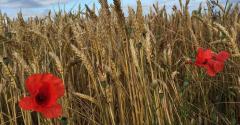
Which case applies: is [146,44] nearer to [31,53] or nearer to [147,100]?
[147,100]

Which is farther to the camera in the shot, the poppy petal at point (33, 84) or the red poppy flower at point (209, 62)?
the red poppy flower at point (209, 62)

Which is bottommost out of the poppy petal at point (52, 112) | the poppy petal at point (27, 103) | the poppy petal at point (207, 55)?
the poppy petal at point (52, 112)

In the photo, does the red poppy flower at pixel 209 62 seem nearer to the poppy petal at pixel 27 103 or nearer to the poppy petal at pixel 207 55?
the poppy petal at pixel 207 55

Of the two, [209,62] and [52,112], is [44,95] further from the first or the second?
[209,62]

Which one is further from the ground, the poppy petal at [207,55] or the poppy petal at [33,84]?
the poppy petal at [207,55]

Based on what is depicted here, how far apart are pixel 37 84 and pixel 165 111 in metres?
0.62

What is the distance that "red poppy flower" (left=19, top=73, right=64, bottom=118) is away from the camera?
3.59ft

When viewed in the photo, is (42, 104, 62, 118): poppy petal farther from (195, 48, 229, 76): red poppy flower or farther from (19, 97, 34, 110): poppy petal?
(195, 48, 229, 76): red poppy flower

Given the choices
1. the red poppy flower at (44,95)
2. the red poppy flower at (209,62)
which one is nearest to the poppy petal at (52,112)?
the red poppy flower at (44,95)

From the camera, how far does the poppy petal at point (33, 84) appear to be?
1.12m

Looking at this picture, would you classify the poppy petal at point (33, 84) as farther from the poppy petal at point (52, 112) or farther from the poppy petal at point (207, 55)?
the poppy petal at point (207, 55)

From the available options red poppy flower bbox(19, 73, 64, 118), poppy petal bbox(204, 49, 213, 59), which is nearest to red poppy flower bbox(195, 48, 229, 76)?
poppy petal bbox(204, 49, 213, 59)

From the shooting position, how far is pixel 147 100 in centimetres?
151

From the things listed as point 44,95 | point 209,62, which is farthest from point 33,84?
point 209,62
